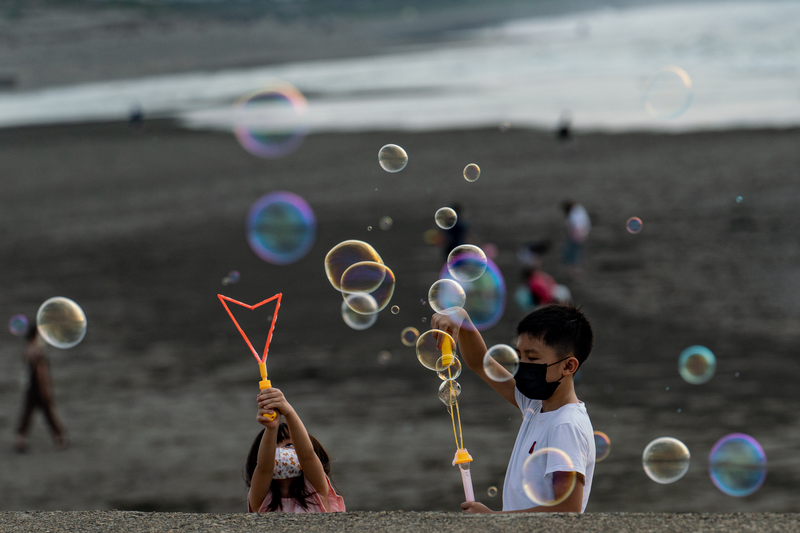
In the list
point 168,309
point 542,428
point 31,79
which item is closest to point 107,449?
point 168,309

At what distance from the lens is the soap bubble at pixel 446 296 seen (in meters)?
3.71

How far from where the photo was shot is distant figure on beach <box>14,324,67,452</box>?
775 cm

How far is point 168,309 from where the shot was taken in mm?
12617

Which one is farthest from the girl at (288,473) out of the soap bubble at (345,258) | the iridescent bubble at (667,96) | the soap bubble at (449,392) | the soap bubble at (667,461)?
the iridescent bubble at (667,96)

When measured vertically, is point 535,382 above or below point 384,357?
above

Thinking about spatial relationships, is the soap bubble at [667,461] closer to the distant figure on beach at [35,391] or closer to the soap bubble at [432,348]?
the soap bubble at [432,348]

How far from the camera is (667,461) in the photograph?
396 centimetres

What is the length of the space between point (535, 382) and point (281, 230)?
48.3 feet

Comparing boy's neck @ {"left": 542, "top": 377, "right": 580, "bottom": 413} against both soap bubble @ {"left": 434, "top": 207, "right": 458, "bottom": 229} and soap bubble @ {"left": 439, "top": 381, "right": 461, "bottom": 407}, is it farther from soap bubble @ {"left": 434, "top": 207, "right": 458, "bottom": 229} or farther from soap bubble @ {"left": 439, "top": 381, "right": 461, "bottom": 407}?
soap bubble @ {"left": 434, "top": 207, "right": 458, "bottom": 229}

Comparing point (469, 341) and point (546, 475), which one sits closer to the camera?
point (546, 475)

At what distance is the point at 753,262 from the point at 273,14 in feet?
423

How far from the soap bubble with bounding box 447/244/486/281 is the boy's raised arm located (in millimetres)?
1003

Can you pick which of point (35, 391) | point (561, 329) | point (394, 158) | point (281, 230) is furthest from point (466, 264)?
point (281, 230)

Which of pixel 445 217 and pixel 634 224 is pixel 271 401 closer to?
pixel 445 217
